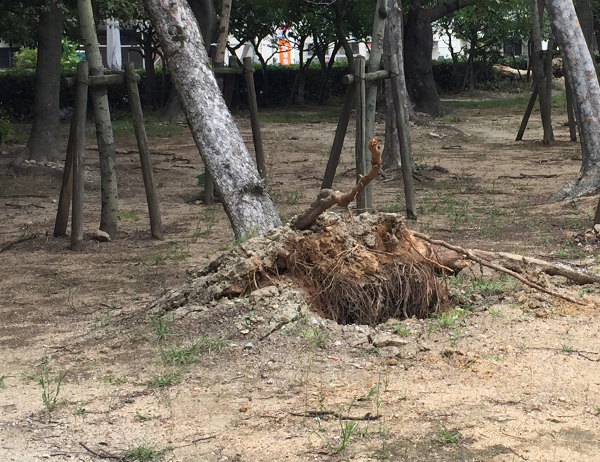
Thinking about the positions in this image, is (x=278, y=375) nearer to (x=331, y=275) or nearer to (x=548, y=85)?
(x=331, y=275)

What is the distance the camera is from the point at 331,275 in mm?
5188

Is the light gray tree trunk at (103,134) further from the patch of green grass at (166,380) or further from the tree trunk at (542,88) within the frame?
the tree trunk at (542,88)

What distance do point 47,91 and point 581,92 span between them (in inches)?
312

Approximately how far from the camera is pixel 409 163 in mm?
9109

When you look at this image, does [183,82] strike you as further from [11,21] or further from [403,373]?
[11,21]

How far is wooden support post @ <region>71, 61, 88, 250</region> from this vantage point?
788cm

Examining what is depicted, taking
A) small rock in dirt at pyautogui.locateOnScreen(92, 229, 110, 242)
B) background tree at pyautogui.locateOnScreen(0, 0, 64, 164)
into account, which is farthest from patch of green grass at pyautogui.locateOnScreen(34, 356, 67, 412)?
background tree at pyautogui.locateOnScreen(0, 0, 64, 164)

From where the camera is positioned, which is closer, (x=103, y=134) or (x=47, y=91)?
(x=103, y=134)

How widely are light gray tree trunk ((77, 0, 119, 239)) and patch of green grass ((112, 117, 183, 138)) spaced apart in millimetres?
9924

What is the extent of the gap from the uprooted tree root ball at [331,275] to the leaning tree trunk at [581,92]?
195 inches

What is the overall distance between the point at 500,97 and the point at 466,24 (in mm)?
3230

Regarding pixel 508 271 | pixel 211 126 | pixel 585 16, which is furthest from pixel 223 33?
pixel 508 271

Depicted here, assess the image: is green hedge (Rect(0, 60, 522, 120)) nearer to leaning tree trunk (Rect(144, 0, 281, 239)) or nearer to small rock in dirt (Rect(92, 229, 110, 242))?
small rock in dirt (Rect(92, 229, 110, 242))

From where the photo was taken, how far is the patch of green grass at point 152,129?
18.7 m
